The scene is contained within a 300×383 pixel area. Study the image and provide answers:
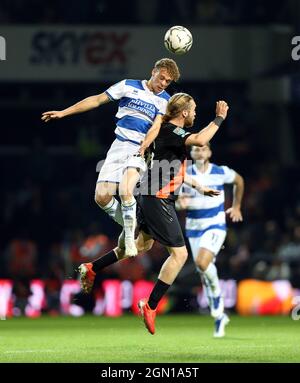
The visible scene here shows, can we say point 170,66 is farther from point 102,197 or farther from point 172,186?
point 102,197

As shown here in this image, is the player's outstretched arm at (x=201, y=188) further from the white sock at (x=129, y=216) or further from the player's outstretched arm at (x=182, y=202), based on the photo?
the player's outstretched arm at (x=182, y=202)

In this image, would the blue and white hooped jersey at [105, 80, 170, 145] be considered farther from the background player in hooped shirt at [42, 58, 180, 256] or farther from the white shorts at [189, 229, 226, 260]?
the white shorts at [189, 229, 226, 260]

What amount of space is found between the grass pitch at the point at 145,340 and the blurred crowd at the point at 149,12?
8058 mm

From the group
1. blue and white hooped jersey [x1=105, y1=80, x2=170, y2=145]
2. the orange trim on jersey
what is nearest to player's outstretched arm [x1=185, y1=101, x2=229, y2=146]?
the orange trim on jersey

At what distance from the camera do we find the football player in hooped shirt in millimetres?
11797

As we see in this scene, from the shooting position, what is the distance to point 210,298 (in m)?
14.5

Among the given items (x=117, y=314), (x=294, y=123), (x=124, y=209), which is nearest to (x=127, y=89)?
(x=124, y=209)

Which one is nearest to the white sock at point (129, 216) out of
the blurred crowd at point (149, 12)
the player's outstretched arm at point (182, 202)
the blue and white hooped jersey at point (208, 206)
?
the player's outstretched arm at point (182, 202)

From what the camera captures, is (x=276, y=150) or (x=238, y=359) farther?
(x=276, y=150)

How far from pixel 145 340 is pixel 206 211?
2347mm

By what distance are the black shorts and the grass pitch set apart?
1.08 metres

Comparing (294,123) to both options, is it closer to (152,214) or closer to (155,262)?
(155,262)
